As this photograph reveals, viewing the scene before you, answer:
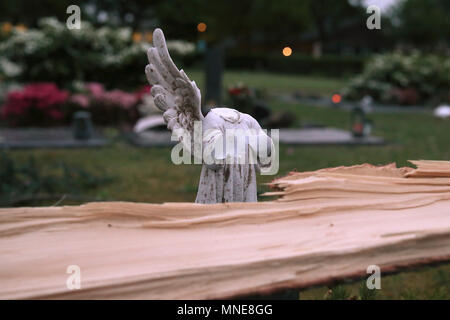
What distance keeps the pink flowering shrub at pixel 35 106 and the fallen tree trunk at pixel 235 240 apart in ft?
33.3

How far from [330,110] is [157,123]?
328 inches

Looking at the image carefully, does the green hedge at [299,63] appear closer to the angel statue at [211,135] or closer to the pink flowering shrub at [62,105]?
the pink flowering shrub at [62,105]

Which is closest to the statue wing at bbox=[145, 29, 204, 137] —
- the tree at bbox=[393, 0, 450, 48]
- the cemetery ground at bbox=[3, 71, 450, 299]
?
the cemetery ground at bbox=[3, 71, 450, 299]

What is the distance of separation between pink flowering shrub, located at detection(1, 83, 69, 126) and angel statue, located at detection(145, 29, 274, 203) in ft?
32.7

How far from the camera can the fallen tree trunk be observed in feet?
5.75

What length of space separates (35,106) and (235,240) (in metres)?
10.8

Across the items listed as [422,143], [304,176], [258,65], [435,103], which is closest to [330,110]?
[435,103]

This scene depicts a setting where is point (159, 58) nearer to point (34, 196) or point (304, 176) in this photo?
point (304, 176)

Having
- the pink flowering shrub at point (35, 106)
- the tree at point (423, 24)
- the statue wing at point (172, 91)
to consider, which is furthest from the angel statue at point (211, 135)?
the tree at point (423, 24)

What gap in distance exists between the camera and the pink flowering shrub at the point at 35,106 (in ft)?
38.1

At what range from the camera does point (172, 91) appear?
243 cm
